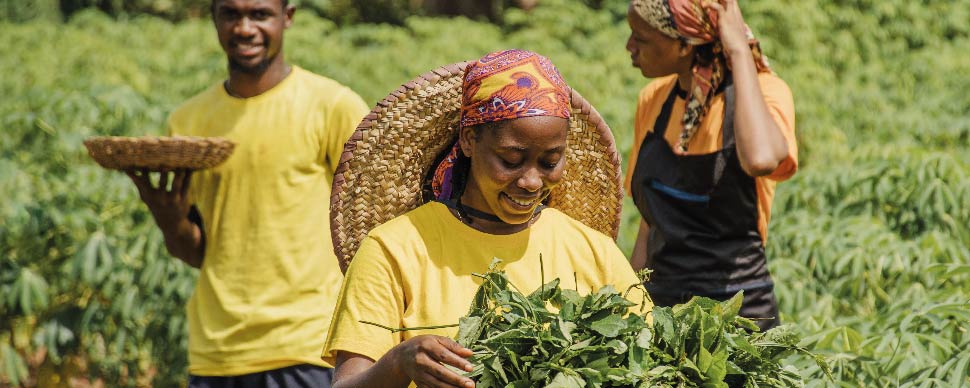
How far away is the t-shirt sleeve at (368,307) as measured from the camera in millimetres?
2365

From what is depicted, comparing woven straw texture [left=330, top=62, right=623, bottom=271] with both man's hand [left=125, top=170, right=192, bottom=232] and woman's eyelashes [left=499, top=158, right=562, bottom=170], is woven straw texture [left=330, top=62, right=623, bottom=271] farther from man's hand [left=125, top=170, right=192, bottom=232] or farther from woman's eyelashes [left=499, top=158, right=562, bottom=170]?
man's hand [left=125, top=170, right=192, bottom=232]

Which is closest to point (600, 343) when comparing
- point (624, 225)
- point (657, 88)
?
point (657, 88)

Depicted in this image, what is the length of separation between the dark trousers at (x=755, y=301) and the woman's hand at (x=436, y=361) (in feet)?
5.27

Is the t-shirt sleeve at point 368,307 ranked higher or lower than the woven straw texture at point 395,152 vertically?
lower

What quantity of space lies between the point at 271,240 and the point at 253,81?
1.64 feet

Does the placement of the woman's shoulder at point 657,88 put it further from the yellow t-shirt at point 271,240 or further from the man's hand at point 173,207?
the man's hand at point 173,207

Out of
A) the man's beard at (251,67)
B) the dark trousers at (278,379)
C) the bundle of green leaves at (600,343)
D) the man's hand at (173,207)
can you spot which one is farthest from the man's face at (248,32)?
the bundle of green leaves at (600,343)

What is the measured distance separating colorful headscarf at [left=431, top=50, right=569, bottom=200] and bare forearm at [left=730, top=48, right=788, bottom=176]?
3.57 feet

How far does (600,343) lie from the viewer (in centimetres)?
219

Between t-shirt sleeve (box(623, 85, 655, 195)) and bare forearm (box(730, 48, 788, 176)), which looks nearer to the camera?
bare forearm (box(730, 48, 788, 176))

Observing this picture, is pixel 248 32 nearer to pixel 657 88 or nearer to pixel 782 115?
pixel 657 88

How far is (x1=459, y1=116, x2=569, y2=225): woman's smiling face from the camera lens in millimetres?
2381

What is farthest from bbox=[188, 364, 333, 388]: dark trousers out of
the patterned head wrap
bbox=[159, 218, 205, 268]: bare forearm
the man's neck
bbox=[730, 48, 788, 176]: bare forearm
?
bbox=[730, 48, 788, 176]: bare forearm

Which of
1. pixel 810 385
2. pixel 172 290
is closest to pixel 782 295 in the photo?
pixel 810 385
